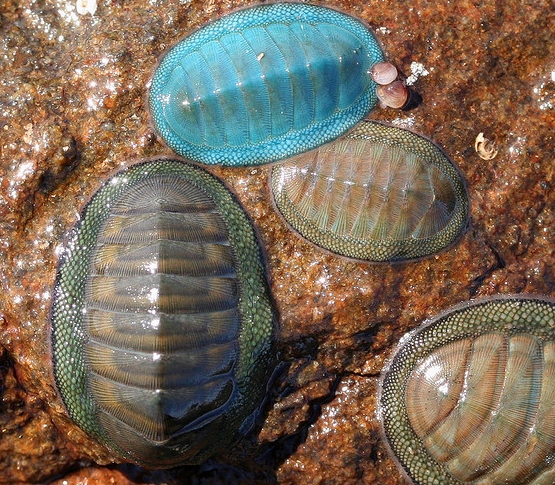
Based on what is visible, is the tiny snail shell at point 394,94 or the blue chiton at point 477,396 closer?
the blue chiton at point 477,396

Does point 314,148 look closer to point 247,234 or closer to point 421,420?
point 247,234

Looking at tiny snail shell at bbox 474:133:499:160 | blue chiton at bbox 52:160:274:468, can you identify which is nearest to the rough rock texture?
tiny snail shell at bbox 474:133:499:160

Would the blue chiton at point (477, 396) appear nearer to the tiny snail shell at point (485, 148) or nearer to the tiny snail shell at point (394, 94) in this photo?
the tiny snail shell at point (485, 148)

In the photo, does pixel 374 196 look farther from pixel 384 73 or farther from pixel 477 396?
pixel 477 396

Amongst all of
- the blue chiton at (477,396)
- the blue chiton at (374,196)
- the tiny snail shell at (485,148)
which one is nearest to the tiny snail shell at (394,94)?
the blue chiton at (374,196)

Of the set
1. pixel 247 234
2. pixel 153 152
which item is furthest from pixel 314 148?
pixel 153 152

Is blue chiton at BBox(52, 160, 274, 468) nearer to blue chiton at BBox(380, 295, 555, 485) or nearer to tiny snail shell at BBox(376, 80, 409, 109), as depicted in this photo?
blue chiton at BBox(380, 295, 555, 485)

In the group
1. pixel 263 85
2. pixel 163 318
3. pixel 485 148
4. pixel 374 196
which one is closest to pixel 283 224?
pixel 374 196
